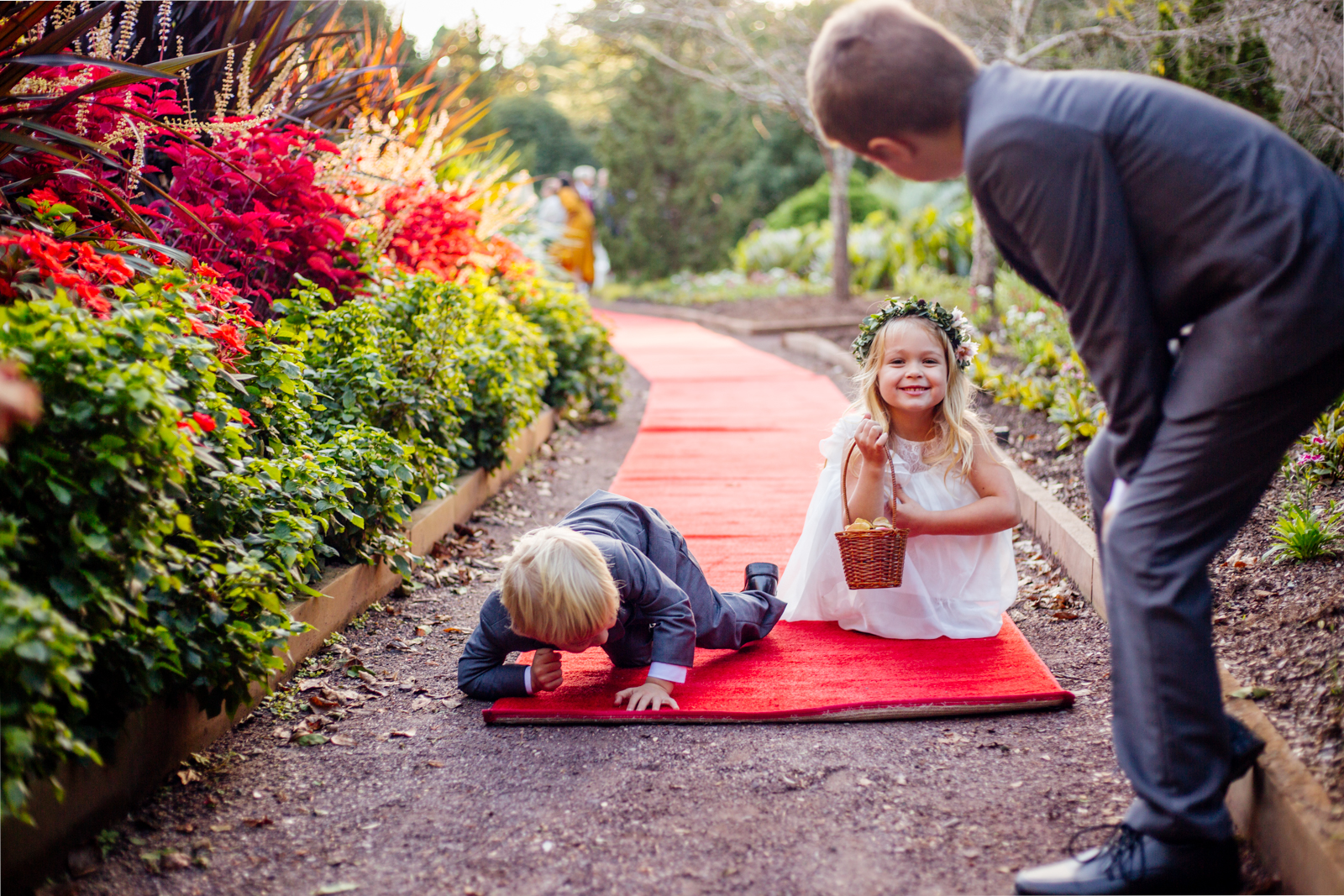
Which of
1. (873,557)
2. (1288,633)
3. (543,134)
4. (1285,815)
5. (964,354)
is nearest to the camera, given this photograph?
(1285,815)

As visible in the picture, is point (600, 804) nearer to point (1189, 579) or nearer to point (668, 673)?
point (668, 673)

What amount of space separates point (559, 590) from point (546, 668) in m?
0.49

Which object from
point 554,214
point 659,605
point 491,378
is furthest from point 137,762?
point 554,214

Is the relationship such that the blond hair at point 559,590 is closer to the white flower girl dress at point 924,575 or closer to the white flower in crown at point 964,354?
the white flower girl dress at point 924,575

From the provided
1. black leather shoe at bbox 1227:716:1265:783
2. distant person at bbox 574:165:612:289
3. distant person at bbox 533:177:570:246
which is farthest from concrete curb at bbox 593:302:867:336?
black leather shoe at bbox 1227:716:1265:783

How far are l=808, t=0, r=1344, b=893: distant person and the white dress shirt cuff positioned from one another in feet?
3.84

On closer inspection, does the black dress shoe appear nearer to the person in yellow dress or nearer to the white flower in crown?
the white flower in crown

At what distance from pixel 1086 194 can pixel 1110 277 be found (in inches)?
6.0

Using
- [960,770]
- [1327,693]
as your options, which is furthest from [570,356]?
[1327,693]

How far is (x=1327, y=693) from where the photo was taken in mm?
2311

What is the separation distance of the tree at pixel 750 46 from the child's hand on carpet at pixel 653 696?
28.9ft

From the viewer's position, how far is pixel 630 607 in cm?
304

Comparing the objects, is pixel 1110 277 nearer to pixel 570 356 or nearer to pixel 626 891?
pixel 626 891

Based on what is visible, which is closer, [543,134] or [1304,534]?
[1304,534]
